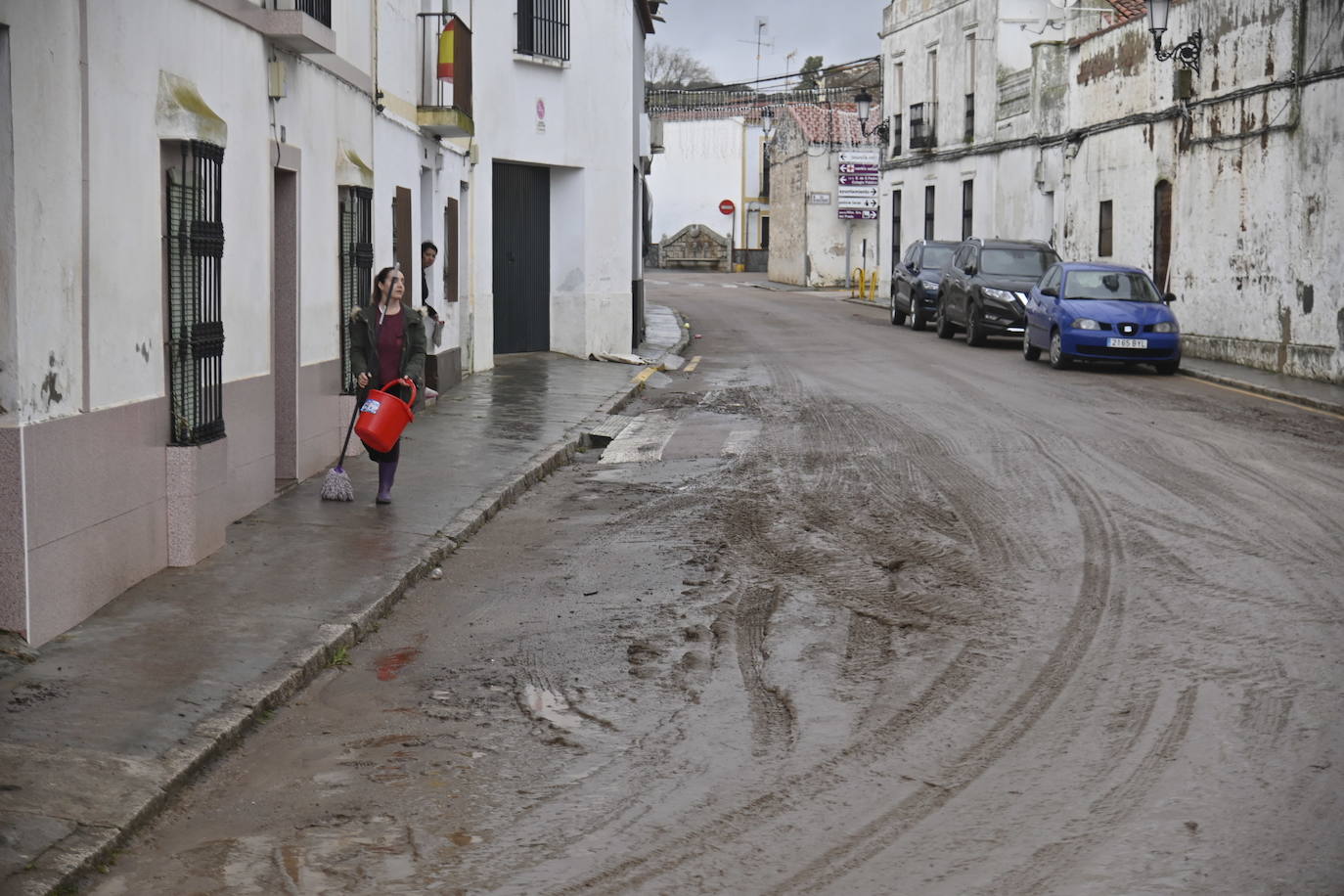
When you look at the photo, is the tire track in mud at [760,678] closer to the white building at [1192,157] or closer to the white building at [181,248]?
the white building at [181,248]

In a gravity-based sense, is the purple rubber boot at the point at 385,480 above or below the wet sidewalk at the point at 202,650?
above

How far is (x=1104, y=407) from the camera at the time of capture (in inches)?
672

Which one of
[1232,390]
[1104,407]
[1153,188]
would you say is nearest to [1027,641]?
[1104,407]

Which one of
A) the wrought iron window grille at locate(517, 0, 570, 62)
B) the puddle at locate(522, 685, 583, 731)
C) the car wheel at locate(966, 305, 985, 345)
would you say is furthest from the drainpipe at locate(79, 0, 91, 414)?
the car wheel at locate(966, 305, 985, 345)

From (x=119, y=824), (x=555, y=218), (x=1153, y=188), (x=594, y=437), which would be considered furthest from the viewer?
(x=1153, y=188)

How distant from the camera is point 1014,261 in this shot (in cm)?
2880

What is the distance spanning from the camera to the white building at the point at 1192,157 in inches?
834

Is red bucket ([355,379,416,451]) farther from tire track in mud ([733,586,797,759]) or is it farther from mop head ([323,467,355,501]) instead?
tire track in mud ([733,586,797,759])

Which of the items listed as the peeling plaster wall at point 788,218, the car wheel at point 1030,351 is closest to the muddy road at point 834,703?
the car wheel at point 1030,351

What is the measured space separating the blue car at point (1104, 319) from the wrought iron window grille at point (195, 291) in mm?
15060

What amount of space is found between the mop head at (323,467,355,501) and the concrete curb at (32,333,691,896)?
2.88 ft

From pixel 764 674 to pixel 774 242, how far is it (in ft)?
189

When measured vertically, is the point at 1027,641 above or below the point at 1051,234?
below

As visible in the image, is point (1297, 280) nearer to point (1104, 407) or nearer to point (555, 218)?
point (1104, 407)
